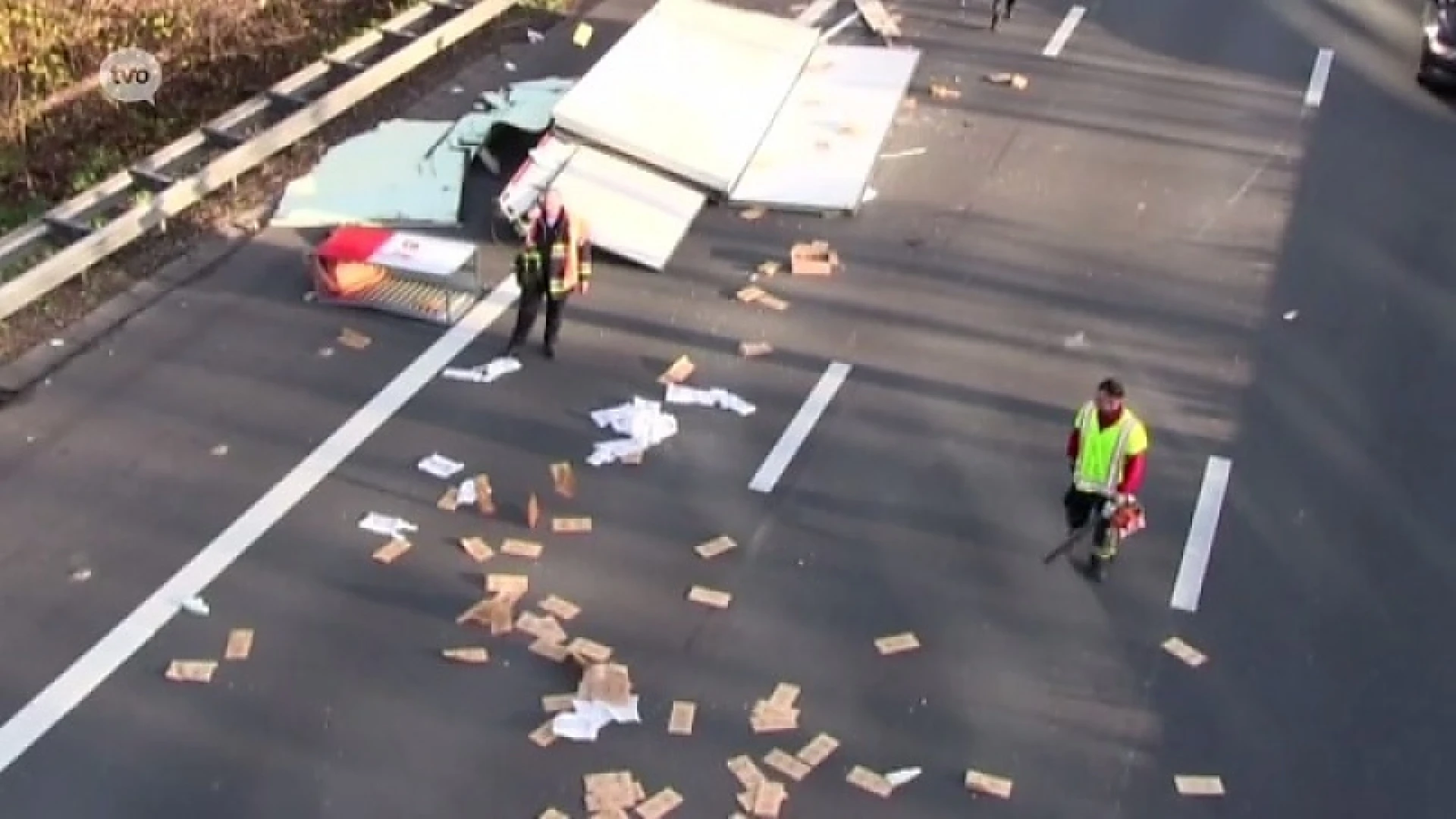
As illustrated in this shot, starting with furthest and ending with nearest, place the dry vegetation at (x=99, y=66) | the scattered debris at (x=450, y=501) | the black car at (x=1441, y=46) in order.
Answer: the black car at (x=1441, y=46)
the dry vegetation at (x=99, y=66)
the scattered debris at (x=450, y=501)

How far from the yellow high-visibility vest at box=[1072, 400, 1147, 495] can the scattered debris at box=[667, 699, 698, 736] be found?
121 inches

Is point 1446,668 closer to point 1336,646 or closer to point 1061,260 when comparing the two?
point 1336,646

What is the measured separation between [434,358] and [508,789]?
500 centimetres

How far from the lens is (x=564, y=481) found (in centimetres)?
1255

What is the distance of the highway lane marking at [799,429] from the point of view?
12.8 meters

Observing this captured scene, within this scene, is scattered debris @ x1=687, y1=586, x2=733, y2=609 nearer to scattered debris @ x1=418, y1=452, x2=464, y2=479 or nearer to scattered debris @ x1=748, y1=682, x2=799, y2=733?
scattered debris @ x1=748, y1=682, x2=799, y2=733

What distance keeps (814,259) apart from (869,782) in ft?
21.8

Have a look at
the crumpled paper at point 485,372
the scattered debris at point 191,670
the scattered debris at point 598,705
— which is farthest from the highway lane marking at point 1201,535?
the scattered debris at point 191,670

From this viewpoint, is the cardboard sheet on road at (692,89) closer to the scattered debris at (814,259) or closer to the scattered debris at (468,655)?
the scattered debris at (814,259)

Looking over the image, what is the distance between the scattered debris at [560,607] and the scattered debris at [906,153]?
790cm

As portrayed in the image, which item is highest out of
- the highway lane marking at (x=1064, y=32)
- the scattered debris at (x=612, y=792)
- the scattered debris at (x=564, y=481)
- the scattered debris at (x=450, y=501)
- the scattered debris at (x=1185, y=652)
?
the highway lane marking at (x=1064, y=32)

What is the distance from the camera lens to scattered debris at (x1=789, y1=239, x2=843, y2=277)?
1558cm

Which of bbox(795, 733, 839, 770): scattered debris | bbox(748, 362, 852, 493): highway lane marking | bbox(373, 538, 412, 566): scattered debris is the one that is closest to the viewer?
bbox(795, 733, 839, 770): scattered debris

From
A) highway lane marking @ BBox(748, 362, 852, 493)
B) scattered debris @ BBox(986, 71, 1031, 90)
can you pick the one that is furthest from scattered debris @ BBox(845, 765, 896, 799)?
scattered debris @ BBox(986, 71, 1031, 90)
